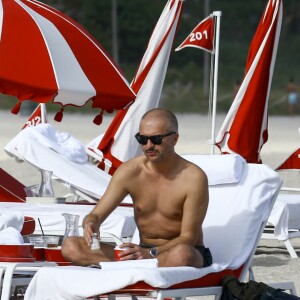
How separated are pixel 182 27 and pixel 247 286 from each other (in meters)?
42.5

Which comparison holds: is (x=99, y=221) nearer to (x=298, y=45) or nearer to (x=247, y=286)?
(x=247, y=286)

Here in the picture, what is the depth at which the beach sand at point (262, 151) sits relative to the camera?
304 inches

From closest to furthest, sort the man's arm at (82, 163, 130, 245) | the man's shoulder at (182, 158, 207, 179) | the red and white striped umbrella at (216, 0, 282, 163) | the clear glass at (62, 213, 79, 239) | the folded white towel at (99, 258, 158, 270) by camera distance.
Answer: the folded white towel at (99, 258, 158, 270) < the man's shoulder at (182, 158, 207, 179) < the man's arm at (82, 163, 130, 245) < the clear glass at (62, 213, 79, 239) < the red and white striped umbrella at (216, 0, 282, 163)

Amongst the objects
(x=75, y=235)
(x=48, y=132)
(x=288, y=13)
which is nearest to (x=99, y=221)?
(x=75, y=235)

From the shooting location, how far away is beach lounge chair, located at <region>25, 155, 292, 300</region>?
4461mm

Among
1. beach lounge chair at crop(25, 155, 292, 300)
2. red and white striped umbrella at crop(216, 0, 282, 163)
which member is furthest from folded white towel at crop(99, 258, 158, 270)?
red and white striped umbrella at crop(216, 0, 282, 163)

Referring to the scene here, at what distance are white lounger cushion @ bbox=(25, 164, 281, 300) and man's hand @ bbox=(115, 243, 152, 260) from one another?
0.83ft

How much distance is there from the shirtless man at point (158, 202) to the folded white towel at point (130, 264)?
4.0 inches

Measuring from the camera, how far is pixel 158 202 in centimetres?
514

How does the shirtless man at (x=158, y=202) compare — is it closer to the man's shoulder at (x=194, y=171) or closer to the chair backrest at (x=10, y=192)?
the man's shoulder at (x=194, y=171)

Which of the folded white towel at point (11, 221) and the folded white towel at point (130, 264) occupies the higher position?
the folded white towel at point (130, 264)

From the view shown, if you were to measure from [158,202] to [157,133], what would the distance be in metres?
0.35

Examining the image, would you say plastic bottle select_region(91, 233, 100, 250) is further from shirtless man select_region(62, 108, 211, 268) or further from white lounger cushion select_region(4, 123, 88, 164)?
white lounger cushion select_region(4, 123, 88, 164)

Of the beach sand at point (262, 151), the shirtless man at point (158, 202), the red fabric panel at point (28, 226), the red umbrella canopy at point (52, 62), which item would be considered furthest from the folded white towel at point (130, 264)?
the red umbrella canopy at point (52, 62)
